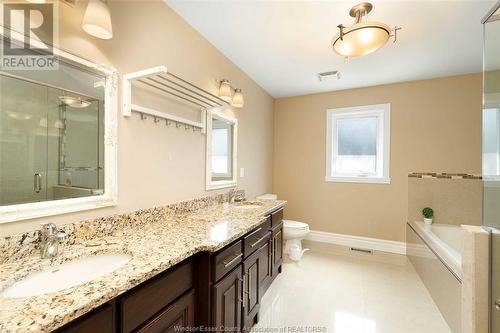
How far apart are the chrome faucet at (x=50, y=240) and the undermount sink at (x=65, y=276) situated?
0.07 meters

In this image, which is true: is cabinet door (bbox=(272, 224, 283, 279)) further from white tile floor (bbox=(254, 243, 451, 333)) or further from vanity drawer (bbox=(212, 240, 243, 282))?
vanity drawer (bbox=(212, 240, 243, 282))

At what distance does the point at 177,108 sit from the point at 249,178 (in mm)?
1554

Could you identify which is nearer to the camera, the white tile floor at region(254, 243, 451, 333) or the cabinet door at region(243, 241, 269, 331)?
the cabinet door at region(243, 241, 269, 331)

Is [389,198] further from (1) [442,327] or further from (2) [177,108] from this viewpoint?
(2) [177,108]

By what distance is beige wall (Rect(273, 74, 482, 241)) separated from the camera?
9.48 feet

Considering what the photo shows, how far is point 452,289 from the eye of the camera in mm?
1703

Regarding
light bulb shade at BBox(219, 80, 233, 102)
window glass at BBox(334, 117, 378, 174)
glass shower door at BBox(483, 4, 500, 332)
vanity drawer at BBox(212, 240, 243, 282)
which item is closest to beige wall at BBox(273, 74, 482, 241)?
window glass at BBox(334, 117, 378, 174)

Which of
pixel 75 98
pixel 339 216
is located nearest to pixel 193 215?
pixel 75 98

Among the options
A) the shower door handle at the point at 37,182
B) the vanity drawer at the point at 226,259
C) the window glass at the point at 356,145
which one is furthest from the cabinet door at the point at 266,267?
the window glass at the point at 356,145

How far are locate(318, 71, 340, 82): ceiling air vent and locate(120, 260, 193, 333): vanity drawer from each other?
107 inches

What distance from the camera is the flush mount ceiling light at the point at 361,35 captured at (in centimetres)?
142

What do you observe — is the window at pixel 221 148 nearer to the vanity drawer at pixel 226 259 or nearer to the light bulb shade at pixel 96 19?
the vanity drawer at pixel 226 259

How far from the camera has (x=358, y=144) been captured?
11.5 ft

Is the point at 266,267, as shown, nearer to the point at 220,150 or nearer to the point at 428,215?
the point at 220,150
